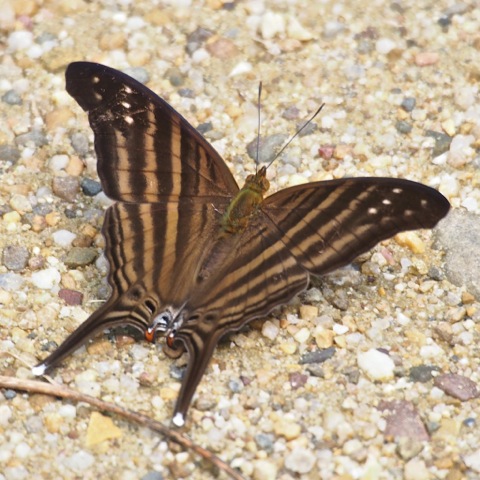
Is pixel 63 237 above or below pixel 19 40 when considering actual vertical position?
below

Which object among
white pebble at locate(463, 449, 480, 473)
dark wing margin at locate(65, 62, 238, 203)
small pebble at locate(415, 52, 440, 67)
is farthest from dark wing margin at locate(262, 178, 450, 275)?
small pebble at locate(415, 52, 440, 67)

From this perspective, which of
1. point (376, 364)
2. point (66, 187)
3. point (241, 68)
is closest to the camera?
point (376, 364)

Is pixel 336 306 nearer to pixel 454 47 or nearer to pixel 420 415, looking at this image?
pixel 420 415

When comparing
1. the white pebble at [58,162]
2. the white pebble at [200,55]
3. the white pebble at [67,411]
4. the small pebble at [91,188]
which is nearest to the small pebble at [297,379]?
the white pebble at [67,411]

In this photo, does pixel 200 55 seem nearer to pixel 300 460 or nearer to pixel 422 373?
pixel 422 373

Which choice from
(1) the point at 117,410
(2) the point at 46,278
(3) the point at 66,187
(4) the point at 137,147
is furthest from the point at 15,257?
(1) the point at 117,410

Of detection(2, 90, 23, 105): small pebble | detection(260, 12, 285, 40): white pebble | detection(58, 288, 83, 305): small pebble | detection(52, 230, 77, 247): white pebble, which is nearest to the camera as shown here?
detection(58, 288, 83, 305): small pebble

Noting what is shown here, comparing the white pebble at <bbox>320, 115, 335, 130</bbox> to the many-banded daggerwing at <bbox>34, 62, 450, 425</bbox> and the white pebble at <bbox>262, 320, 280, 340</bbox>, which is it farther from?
the white pebble at <bbox>262, 320, 280, 340</bbox>
